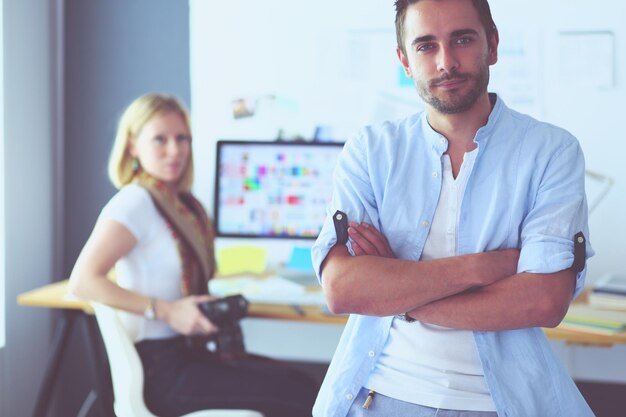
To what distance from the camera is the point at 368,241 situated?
151 cm

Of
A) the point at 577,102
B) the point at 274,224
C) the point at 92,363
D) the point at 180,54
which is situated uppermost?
the point at 180,54

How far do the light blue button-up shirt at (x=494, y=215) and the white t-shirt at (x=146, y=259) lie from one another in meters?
0.97

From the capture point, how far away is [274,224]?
2.87 m

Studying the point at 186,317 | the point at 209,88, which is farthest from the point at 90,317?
the point at 209,88

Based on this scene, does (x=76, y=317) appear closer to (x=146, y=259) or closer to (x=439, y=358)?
(x=146, y=259)

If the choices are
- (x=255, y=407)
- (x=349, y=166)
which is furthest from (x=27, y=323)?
(x=349, y=166)

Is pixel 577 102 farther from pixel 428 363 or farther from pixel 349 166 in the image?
pixel 428 363

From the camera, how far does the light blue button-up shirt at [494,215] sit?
4.59 feet

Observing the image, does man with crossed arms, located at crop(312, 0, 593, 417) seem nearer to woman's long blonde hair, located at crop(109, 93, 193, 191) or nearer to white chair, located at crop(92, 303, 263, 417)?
white chair, located at crop(92, 303, 263, 417)

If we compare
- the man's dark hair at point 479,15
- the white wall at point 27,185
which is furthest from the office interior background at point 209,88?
the man's dark hair at point 479,15

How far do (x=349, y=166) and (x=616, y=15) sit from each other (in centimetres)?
183

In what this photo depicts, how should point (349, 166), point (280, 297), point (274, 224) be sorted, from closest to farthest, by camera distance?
point (349, 166) → point (280, 297) → point (274, 224)

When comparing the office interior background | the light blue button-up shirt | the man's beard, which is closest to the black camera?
the light blue button-up shirt

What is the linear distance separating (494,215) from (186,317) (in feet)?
3.93
